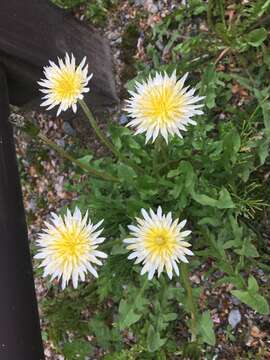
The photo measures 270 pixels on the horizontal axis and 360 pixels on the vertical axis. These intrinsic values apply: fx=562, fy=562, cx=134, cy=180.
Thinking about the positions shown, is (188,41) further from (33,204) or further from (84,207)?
(33,204)

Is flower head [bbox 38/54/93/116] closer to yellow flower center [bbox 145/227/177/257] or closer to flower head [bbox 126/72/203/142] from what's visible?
flower head [bbox 126/72/203/142]

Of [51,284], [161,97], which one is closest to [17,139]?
[51,284]

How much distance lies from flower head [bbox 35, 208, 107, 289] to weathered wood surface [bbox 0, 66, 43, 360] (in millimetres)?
245

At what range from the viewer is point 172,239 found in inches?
62.7

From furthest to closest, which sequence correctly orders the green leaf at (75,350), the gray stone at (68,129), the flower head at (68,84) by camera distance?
the gray stone at (68,129), the green leaf at (75,350), the flower head at (68,84)

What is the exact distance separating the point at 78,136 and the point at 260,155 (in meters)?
1.12

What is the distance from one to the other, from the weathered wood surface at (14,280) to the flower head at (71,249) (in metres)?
0.25

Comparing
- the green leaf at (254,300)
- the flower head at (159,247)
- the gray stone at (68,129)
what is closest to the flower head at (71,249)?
the flower head at (159,247)

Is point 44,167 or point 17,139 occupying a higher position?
point 17,139

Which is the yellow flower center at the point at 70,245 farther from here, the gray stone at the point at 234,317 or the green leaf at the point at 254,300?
the gray stone at the point at 234,317

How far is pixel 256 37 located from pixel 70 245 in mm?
1206

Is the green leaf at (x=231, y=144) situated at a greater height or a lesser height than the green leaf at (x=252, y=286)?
greater

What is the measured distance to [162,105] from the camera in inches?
62.2

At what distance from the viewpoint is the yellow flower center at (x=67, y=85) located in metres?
1.72
